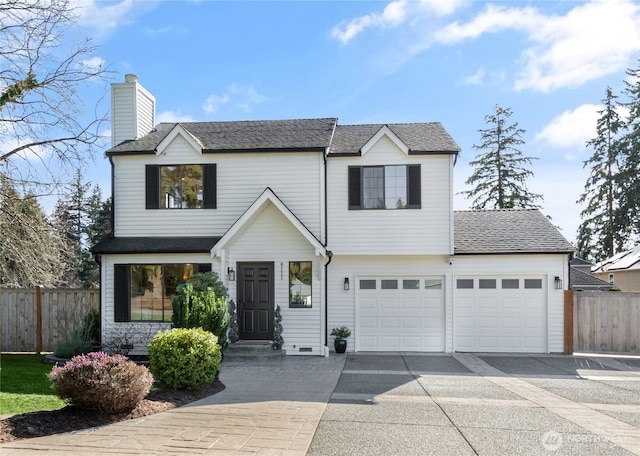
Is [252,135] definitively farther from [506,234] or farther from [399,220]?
[506,234]

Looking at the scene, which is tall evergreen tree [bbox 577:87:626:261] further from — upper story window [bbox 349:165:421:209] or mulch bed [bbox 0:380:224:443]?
mulch bed [bbox 0:380:224:443]

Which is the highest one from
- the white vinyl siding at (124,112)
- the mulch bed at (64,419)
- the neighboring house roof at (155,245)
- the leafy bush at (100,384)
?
the white vinyl siding at (124,112)

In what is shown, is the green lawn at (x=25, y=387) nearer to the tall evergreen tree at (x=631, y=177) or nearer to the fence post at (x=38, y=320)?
the fence post at (x=38, y=320)

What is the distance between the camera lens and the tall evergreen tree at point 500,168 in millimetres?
34031

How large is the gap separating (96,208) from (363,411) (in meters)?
32.7

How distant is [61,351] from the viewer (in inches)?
476

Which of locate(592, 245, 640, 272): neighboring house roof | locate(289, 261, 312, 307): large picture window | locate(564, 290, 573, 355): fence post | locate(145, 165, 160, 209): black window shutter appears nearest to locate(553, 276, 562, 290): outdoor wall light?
locate(564, 290, 573, 355): fence post

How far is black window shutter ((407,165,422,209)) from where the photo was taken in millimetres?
13250

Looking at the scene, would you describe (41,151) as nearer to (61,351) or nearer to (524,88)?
(61,351)

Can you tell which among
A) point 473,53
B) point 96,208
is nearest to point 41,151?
point 473,53

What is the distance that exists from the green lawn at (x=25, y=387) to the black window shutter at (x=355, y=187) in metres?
8.69

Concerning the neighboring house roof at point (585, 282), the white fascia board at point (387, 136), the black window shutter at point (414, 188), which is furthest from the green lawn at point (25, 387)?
the neighboring house roof at point (585, 282)

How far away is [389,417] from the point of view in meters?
6.63

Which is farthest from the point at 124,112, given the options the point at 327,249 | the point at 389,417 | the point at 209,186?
the point at 389,417
